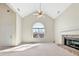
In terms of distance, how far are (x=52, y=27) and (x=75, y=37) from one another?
0.74 meters

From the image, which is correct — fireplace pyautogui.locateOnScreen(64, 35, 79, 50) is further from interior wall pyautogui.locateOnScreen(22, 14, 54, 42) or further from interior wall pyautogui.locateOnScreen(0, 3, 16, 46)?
interior wall pyautogui.locateOnScreen(0, 3, 16, 46)

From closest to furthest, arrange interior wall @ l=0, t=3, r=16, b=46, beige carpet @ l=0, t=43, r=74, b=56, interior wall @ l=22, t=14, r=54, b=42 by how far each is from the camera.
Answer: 1. beige carpet @ l=0, t=43, r=74, b=56
2. interior wall @ l=22, t=14, r=54, b=42
3. interior wall @ l=0, t=3, r=16, b=46

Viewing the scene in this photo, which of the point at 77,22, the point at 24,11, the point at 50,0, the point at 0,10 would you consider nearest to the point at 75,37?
the point at 77,22

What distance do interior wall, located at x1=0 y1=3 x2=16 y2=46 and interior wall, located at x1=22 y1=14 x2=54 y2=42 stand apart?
67 cm

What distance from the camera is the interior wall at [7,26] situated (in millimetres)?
4113

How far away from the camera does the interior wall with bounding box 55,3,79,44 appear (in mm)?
3657

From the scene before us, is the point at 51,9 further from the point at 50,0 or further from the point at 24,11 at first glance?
the point at 50,0

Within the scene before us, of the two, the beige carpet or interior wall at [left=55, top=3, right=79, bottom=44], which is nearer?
the beige carpet

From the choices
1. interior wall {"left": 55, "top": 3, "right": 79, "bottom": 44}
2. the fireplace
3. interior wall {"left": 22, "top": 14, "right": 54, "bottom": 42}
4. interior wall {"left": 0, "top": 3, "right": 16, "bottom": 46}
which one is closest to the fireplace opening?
the fireplace

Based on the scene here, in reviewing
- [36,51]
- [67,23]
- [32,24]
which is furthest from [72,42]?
[36,51]

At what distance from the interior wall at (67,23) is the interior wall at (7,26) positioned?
1.65m

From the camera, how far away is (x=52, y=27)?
404 centimetres

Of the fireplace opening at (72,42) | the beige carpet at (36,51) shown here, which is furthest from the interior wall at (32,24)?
the fireplace opening at (72,42)

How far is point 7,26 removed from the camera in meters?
4.65
